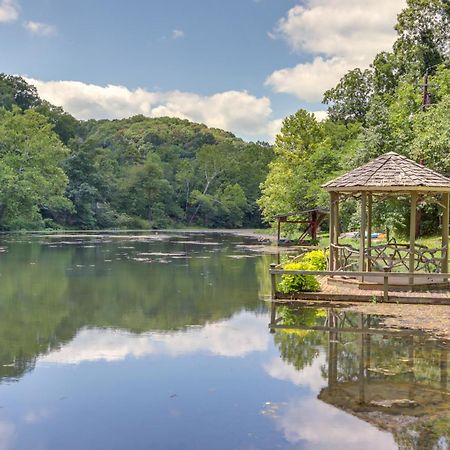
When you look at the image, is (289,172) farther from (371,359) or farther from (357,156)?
(371,359)

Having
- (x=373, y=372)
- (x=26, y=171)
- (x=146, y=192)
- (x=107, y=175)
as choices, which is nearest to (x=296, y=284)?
(x=373, y=372)

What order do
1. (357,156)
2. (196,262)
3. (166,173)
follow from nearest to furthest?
(196,262) → (357,156) → (166,173)

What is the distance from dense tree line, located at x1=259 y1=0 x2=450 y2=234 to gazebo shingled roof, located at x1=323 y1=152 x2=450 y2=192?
12153mm

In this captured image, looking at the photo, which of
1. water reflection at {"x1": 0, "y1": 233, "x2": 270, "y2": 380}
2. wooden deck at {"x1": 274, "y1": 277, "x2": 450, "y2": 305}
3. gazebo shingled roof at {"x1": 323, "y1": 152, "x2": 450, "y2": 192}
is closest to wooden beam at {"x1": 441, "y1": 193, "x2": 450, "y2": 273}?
gazebo shingled roof at {"x1": 323, "y1": 152, "x2": 450, "y2": 192}

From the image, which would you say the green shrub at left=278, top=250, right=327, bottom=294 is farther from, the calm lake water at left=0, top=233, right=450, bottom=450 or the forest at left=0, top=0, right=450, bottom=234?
the forest at left=0, top=0, right=450, bottom=234

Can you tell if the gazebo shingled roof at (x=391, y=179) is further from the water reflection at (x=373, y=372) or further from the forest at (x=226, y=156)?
the forest at (x=226, y=156)

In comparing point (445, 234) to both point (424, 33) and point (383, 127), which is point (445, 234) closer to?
point (383, 127)

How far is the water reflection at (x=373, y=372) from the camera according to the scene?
6.49 meters

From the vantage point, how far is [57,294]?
1606 cm

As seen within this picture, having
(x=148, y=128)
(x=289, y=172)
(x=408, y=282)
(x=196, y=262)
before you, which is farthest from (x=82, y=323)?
(x=148, y=128)

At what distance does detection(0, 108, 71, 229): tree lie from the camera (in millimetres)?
53281

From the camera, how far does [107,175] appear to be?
3017 inches

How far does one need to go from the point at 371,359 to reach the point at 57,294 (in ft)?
32.0

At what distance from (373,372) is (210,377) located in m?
2.33
